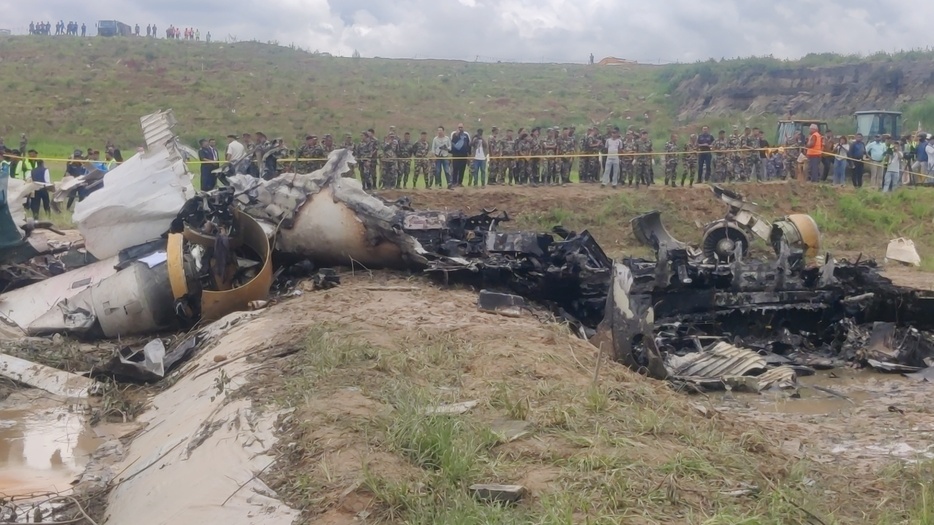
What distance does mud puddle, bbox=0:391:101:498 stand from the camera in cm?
676

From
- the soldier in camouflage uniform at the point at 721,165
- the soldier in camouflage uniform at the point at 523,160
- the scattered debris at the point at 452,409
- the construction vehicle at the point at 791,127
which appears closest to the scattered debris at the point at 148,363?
the scattered debris at the point at 452,409

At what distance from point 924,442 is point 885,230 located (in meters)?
15.4

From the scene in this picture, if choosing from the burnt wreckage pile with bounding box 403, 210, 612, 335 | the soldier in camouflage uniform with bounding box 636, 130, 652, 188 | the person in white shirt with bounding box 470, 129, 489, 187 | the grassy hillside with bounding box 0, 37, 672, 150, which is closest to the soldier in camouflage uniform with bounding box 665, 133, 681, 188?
the soldier in camouflage uniform with bounding box 636, 130, 652, 188

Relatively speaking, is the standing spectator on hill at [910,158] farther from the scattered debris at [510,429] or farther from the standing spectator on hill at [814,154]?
the scattered debris at [510,429]

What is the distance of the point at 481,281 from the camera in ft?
36.2

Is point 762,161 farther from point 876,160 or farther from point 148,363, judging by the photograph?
point 148,363

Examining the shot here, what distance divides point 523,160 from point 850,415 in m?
14.3

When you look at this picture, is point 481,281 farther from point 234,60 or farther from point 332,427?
point 234,60

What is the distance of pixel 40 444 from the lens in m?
7.60

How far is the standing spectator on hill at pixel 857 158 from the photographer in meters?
23.5

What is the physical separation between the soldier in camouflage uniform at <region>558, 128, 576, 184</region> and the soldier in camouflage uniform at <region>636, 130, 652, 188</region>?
1.55 m

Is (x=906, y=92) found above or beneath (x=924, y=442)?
above

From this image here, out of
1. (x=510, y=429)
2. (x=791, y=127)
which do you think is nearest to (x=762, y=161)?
(x=791, y=127)

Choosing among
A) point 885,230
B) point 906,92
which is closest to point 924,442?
point 885,230
